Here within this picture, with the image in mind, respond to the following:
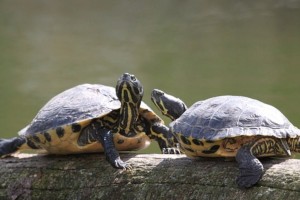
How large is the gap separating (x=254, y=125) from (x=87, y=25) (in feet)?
39.4

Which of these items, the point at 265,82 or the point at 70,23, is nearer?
the point at 265,82

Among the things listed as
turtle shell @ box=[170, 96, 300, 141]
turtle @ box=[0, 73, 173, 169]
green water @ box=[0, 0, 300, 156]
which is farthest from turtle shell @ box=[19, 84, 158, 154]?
green water @ box=[0, 0, 300, 156]

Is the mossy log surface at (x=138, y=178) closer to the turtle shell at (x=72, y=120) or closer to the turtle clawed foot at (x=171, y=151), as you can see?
the turtle shell at (x=72, y=120)

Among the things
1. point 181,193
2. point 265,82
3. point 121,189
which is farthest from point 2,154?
point 265,82

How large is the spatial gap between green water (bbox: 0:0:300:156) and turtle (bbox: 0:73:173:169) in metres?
2.31

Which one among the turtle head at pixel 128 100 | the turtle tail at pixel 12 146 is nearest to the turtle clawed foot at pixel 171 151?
the turtle head at pixel 128 100

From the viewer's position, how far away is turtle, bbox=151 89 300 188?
8.09 feet

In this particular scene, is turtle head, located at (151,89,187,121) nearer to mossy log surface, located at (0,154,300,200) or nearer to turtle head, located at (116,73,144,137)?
turtle head, located at (116,73,144,137)

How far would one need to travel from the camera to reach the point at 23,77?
32.2 feet

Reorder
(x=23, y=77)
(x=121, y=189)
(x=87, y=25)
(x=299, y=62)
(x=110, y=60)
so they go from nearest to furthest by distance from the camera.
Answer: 1. (x=121, y=189)
2. (x=299, y=62)
3. (x=23, y=77)
4. (x=110, y=60)
5. (x=87, y=25)

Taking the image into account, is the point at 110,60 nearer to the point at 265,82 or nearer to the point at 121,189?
the point at 265,82

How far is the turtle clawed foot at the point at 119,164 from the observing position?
110 inches

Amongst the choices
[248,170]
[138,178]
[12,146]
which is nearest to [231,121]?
[248,170]

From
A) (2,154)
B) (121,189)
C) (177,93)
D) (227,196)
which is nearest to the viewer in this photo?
(227,196)
